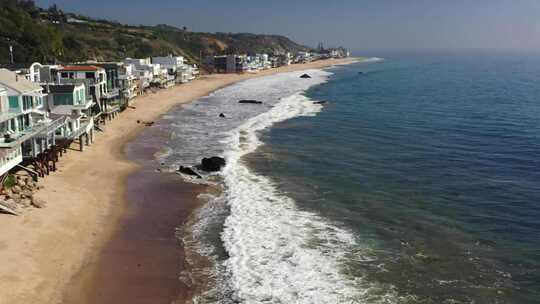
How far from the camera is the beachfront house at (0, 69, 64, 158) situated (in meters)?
36.1

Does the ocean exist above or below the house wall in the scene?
below

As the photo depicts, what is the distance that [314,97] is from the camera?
333 ft

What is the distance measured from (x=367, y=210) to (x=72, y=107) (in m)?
32.7

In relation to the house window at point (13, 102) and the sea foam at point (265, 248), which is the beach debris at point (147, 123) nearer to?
the sea foam at point (265, 248)

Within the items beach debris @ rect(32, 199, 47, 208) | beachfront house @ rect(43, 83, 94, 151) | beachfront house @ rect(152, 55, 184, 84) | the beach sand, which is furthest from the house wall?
beachfront house @ rect(152, 55, 184, 84)

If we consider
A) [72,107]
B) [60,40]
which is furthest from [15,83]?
[60,40]

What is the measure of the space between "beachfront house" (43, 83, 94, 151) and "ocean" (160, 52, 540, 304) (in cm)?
809

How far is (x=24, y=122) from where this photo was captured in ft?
129

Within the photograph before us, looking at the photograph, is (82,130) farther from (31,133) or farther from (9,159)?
(9,159)

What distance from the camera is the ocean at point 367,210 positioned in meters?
23.6

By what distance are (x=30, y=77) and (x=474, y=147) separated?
48.4m

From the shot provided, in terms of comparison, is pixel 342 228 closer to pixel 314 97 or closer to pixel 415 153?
pixel 415 153

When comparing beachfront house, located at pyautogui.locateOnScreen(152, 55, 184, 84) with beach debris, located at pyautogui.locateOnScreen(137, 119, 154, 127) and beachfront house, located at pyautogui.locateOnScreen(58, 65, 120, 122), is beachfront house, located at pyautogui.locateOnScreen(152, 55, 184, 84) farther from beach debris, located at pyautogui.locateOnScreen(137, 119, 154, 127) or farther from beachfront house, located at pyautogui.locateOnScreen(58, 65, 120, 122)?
beachfront house, located at pyautogui.locateOnScreen(58, 65, 120, 122)

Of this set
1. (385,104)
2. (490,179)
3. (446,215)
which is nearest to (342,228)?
(446,215)
